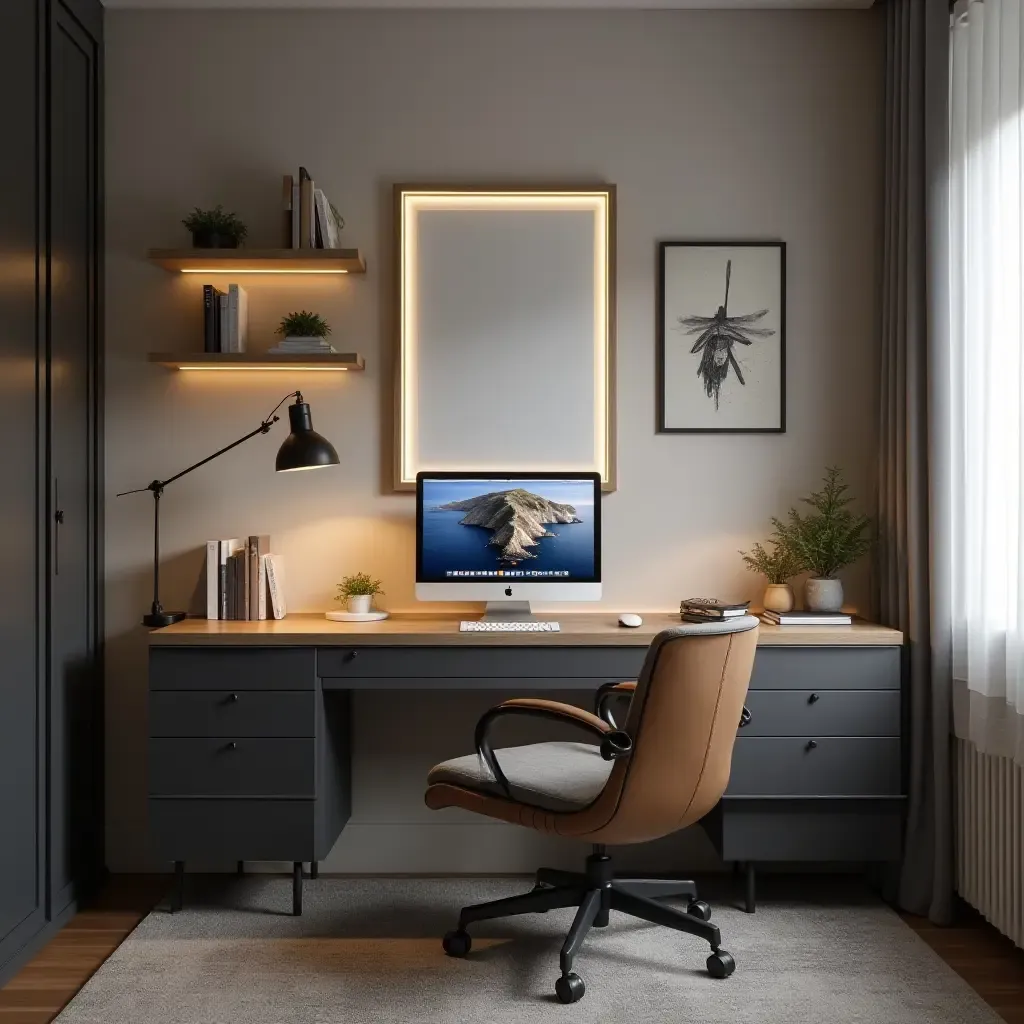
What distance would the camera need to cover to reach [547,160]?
355 centimetres

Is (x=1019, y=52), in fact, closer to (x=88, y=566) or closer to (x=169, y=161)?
(x=169, y=161)

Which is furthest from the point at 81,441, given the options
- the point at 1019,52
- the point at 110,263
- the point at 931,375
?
the point at 1019,52

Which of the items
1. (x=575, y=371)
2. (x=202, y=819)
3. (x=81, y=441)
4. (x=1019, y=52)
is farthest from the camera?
(x=575, y=371)

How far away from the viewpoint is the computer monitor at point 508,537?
3.34m

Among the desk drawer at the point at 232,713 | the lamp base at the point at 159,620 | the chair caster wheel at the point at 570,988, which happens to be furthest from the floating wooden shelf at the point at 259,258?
the chair caster wheel at the point at 570,988

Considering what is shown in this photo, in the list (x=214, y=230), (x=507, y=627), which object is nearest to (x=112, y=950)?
(x=507, y=627)

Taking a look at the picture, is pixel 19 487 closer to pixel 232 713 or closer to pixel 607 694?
pixel 232 713

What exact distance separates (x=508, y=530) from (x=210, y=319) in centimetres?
120

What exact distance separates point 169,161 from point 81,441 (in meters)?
1.02

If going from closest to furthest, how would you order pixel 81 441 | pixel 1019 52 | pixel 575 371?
pixel 1019 52
pixel 81 441
pixel 575 371

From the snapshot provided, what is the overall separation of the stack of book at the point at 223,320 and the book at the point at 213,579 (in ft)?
2.14

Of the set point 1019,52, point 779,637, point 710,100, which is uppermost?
point 710,100

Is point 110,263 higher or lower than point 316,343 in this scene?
higher

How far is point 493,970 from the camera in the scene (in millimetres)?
2727
